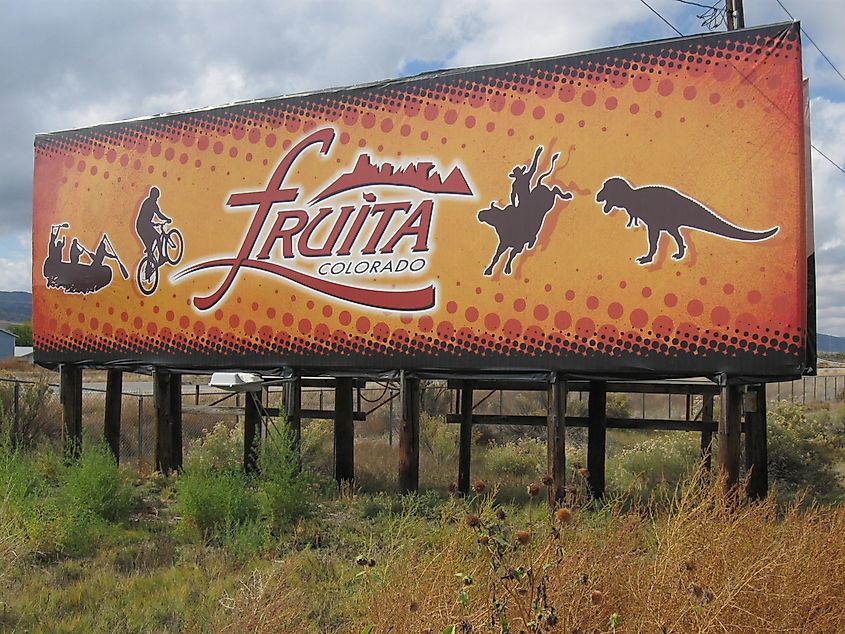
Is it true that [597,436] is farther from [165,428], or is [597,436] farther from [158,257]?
[158,257]

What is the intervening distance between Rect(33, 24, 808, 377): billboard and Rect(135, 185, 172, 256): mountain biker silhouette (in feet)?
0.16

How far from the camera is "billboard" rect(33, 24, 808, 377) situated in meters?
11.1

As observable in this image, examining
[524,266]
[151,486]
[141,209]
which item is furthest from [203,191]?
[524,266]

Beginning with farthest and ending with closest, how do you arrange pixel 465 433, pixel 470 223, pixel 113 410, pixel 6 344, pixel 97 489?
pixel 6 344 < pixel 113 410 < pixel 465 433 < pixel 470 223 < pixel 97 489

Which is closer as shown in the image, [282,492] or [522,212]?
[282,492]

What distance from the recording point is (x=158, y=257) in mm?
15680

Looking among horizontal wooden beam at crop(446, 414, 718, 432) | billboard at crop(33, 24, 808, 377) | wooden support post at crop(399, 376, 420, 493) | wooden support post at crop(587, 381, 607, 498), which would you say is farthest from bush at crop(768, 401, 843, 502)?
wooden support post at crop(399, 376, 420, 493)

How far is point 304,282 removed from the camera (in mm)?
14125

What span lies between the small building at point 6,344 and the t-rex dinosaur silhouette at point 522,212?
88584 mm

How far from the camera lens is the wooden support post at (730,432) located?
11539 millimetres

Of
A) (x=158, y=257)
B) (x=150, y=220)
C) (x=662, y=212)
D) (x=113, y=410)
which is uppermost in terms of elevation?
(x=150, y=220)

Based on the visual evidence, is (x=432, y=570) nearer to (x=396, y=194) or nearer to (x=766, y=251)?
(x=766, y=251)

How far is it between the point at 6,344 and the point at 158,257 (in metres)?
85.5

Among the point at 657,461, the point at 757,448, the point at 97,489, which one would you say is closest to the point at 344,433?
the point at 97,489
